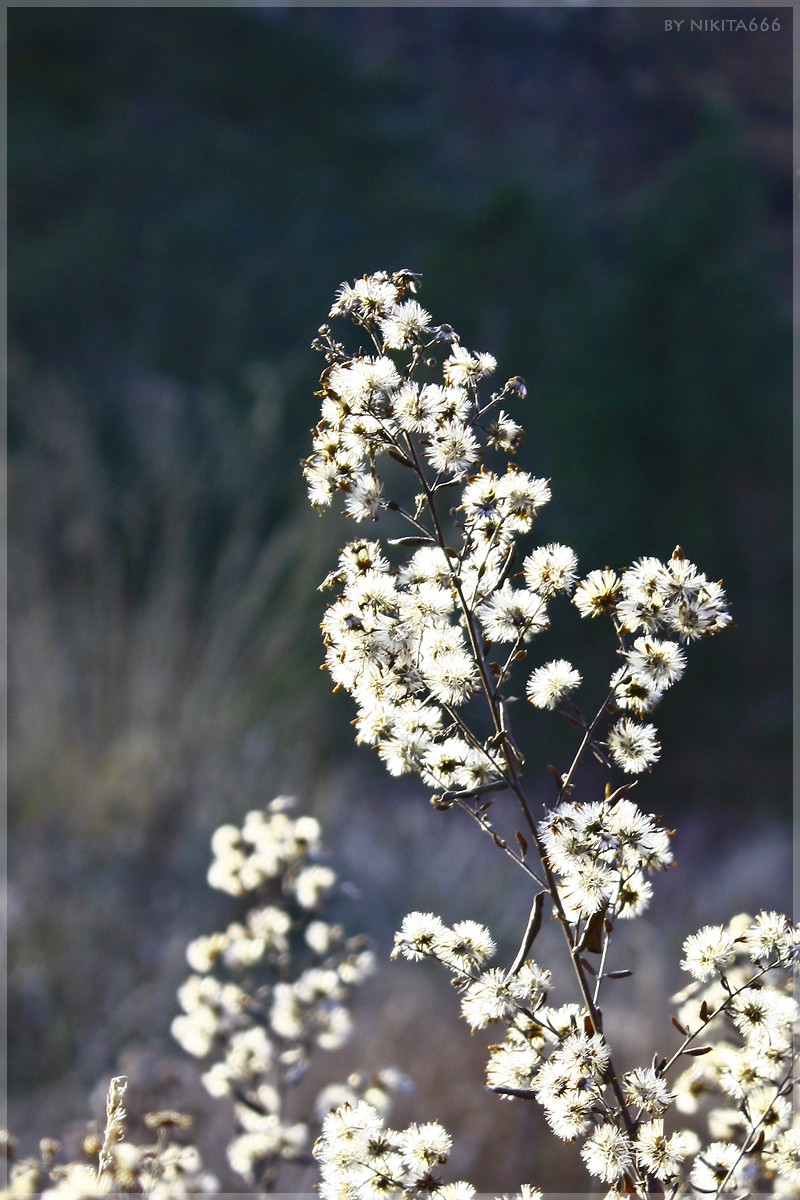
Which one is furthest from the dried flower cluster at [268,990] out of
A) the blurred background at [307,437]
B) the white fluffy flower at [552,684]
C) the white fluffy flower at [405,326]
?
the white fluffy flower at [405,326]

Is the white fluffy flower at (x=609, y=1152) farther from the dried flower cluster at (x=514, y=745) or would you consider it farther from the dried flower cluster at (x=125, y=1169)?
the dried flower cluster at (x=125, y=1169)

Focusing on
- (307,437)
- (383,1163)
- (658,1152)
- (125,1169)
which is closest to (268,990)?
(125,1169)

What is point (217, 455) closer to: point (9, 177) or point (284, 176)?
point (9, 177)

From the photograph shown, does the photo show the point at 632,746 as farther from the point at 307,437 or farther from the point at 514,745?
the point at 307,437

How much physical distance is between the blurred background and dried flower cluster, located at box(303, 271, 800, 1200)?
0.91m

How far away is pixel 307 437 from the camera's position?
5594 millimetres

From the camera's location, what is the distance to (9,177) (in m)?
7.31

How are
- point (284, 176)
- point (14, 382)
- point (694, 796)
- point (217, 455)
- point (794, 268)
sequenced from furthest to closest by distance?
1. point (284, 176)
2. point (794, 268)
3. point (14, 382)
4. point (694, 796)
5. point (217, 455)

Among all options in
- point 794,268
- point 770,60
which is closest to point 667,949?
point 794,268

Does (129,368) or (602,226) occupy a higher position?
(602,226)

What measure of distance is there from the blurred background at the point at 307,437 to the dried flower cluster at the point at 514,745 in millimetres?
912

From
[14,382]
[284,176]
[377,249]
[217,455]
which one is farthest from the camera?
[284,176]

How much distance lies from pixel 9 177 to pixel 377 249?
3.01 m

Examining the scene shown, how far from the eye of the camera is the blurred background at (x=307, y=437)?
105 inches
